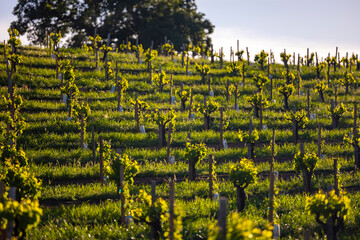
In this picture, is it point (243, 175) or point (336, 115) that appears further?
point (336, 115)

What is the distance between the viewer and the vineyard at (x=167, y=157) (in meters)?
11.4

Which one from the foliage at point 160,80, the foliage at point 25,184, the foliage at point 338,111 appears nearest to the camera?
the foliage at point 25,184

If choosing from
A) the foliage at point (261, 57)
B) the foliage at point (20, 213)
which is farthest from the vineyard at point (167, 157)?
the foliage at point (261, 57)

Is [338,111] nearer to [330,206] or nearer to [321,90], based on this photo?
[321,90]

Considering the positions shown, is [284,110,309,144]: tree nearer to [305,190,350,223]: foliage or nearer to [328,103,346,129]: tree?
[328,103,346,129]: tree

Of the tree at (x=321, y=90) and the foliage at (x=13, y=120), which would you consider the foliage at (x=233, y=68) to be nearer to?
the tree at (x=321, y=90)

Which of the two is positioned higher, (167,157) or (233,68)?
(233,68)

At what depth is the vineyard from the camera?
11406 mm

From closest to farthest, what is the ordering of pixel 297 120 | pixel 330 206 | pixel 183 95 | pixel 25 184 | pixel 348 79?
pixel 330 206
pixel 25 184
pixel 297 120
pixel 183 95
pixel 348 79

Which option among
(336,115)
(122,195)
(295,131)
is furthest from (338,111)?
(122,195)

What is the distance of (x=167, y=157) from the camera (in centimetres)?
1920

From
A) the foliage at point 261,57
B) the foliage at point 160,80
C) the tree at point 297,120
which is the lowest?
the tree at point 297,120

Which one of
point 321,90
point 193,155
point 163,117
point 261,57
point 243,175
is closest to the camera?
point 243,175

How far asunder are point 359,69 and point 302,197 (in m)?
37.1
